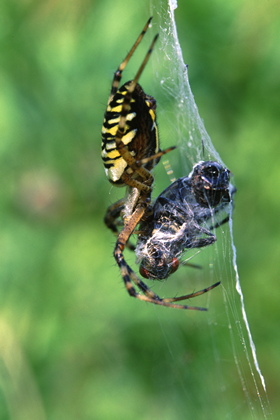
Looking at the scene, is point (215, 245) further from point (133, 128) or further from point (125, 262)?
point (133, 128)

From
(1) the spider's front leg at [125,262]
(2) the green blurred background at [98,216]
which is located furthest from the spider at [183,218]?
(2) the green blurred background at [98,216]

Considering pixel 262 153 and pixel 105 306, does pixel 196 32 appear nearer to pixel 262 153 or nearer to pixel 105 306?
pixel 262 153

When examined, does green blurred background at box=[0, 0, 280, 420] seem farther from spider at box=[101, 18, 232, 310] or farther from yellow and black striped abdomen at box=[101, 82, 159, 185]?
yellow and black striped abdomen at box=[101, 82, 159, 185]

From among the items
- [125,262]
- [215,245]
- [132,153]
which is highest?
[132,153]

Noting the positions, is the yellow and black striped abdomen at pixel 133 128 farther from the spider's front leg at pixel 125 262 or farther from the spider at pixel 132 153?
the spider's front leg at pixel 125 262

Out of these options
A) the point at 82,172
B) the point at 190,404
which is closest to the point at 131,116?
the point at 82,172

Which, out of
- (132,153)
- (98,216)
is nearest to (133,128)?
(132,153)
